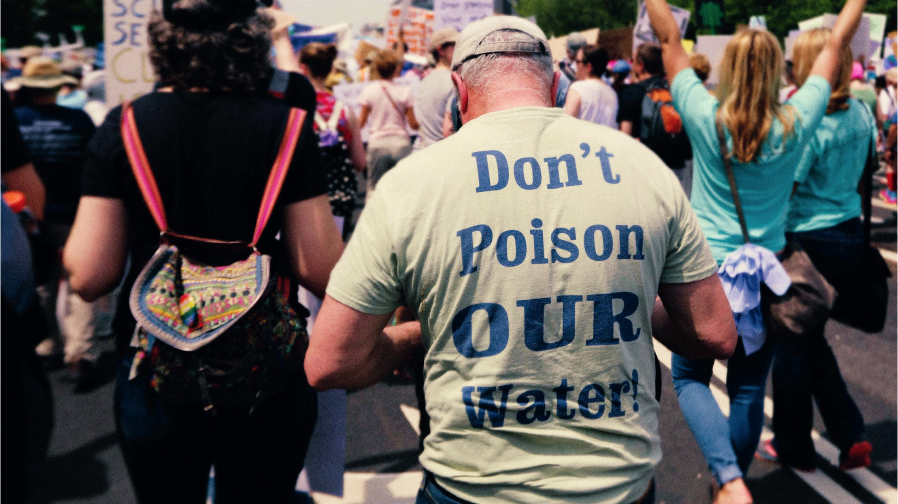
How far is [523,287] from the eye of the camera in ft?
4.54

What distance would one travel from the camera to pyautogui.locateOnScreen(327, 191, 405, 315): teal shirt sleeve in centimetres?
140

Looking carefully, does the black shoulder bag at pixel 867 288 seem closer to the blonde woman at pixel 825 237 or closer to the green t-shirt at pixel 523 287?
the blonde woman at pixel 825 237

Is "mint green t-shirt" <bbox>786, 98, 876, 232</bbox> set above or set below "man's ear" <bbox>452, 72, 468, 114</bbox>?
below

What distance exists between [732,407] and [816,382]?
0.63m

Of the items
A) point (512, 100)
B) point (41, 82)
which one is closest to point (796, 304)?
point (512, 100)

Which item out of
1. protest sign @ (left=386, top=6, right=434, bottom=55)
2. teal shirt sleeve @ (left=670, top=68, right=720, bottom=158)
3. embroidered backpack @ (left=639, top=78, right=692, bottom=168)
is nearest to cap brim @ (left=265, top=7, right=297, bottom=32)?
teal shirt sleeve @ (left=670, top=68, right=720, bottom=158)

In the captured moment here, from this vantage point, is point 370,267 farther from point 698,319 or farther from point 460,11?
point 460,11

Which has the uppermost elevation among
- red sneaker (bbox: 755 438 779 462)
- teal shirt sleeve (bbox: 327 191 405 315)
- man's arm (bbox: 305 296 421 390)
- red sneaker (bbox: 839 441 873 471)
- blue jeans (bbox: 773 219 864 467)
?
teal shirt sleeve (bbox: 327 191 405 315)

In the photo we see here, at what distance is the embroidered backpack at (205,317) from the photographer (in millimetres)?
1806

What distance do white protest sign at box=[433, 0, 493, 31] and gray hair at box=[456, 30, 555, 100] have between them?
5455 millimetres

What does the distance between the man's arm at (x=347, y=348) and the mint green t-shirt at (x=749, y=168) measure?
1760 millimetres

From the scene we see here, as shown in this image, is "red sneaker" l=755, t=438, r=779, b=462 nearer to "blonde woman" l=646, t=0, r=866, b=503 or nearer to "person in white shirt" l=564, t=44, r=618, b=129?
"blonde woman" l=646, t=0, r=866, b=503

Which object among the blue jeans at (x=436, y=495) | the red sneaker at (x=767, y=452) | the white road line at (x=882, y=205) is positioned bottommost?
the white road line at (x=882, y=205)

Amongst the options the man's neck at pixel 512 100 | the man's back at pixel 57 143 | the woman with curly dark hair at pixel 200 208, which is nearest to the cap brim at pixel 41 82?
the man's back at pixel 57 143
